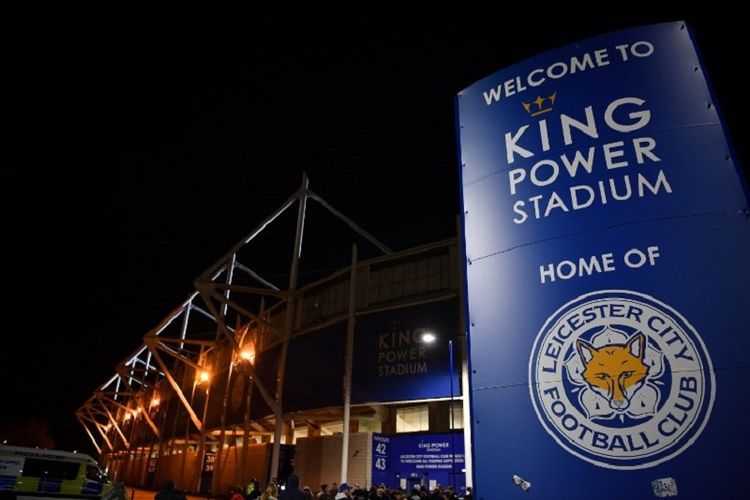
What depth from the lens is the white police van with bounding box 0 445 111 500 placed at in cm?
1956

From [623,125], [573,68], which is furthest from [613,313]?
[573,68]

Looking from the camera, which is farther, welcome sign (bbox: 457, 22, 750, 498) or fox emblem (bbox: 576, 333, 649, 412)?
fox emblem (bbox: 576, 333, 649, 412)

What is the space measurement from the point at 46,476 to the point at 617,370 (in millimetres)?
23929

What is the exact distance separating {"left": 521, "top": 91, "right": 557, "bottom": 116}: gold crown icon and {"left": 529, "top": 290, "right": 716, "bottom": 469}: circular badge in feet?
4.97

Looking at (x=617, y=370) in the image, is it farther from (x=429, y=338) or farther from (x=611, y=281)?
(x=429, y=338)

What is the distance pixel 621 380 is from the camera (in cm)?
293

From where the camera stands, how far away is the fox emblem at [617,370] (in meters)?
2.90

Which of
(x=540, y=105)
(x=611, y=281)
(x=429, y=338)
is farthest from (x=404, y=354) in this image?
(x=611, y=281)

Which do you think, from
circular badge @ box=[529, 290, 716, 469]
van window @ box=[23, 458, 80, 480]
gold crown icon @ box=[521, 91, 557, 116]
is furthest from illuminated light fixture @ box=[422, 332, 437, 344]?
circular badge @ box=[529, 290, 716, 469]

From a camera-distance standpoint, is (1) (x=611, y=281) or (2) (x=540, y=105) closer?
(1) (x=611, y=281)

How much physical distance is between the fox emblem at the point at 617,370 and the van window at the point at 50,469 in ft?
77.7

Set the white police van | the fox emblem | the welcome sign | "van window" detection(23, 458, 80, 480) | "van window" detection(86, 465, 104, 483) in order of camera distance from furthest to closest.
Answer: "van window" detection(86, 465, 104, 483) → "van window" detection(23, 458, 80, 480) → the white police van → the fox emblem → the welcome sign

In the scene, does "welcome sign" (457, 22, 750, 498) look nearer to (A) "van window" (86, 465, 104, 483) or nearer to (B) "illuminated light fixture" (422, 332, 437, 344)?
A: (B) "illuminated light fixture" (422, 332, 437, 344)

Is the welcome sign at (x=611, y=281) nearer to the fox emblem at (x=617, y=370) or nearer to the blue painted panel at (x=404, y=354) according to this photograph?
the fox emblem at (x=617, y=370)
